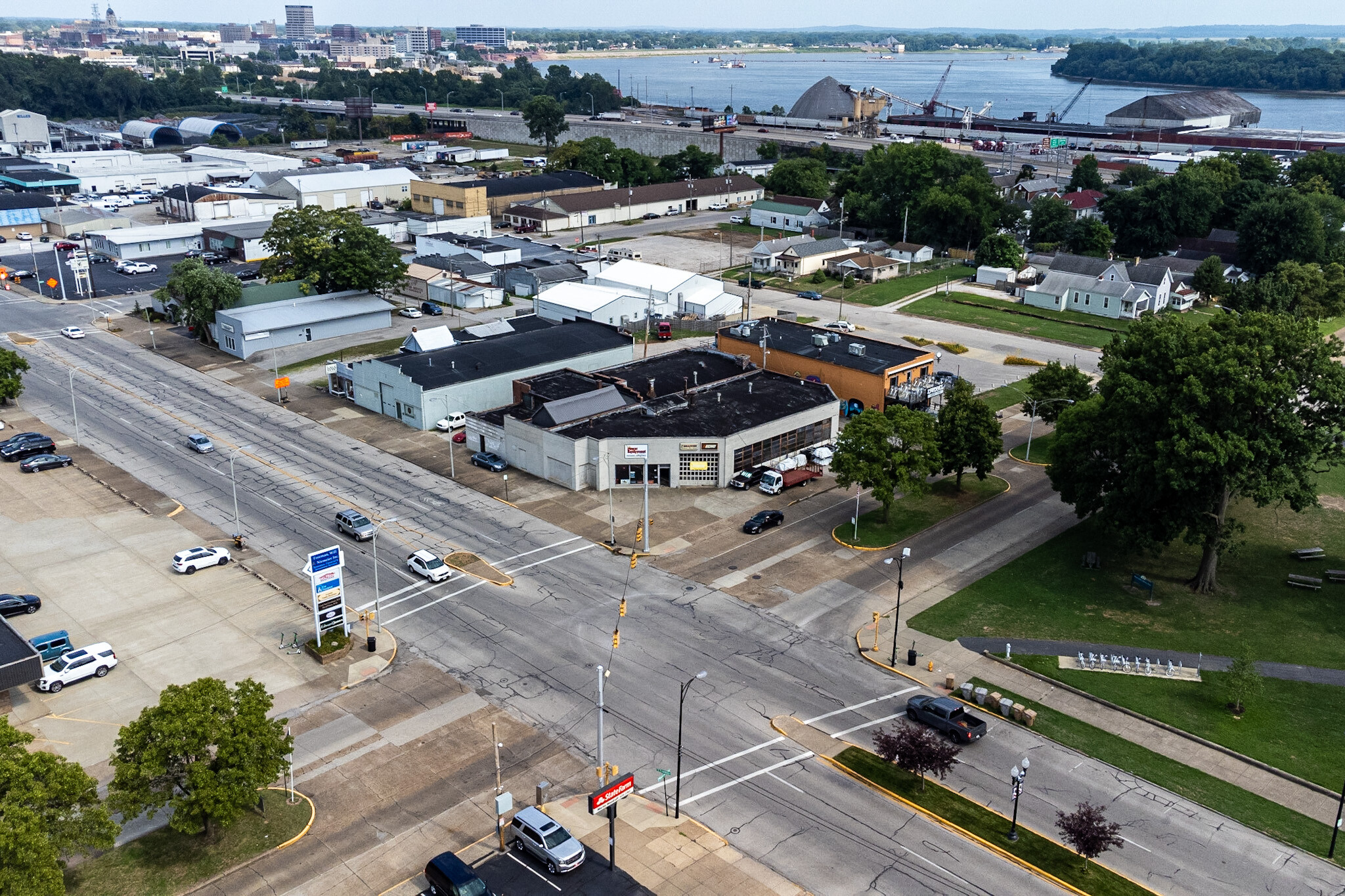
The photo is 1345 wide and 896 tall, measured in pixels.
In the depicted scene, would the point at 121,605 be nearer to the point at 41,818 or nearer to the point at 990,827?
the point at 41,818

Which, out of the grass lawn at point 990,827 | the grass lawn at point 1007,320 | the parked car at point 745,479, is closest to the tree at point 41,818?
the grass lawn at point 990,827

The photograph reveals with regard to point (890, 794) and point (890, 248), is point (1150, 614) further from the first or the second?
point (890, 248)

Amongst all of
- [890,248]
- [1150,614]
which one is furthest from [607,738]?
[890,248]

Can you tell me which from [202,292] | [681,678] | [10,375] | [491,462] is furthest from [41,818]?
[202,292]

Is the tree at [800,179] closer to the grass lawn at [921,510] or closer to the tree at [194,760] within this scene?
the grass lawn at [921,510]

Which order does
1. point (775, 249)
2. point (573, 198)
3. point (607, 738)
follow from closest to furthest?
point (607, 738) < point (775, 249) < point (573, 198)

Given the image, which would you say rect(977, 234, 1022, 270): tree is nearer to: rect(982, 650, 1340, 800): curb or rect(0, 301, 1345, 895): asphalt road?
rect(0, 301, 1345, 895): asphalt road
